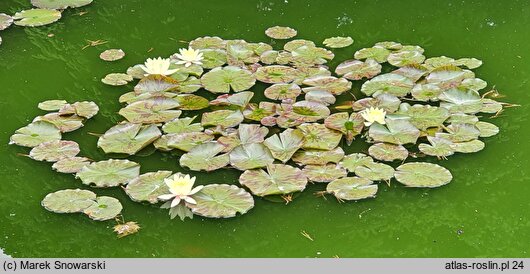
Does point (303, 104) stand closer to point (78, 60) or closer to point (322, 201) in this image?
point (322, 201)

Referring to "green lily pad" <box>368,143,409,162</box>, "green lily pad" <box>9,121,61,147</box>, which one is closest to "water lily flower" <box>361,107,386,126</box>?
"green lily pad" <box>368,143,409,162</box>

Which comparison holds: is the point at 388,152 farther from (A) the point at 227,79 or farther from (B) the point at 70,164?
(B) the point at 70,164

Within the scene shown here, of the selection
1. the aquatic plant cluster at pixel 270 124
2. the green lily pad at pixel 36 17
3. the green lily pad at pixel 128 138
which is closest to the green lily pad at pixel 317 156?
the aquatic plant cluster at pixel 270 124

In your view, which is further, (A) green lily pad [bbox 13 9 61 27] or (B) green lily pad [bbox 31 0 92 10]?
(B) green lily pad [bbox 31 0 92 10]

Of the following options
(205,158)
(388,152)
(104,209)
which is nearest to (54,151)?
(104,209)

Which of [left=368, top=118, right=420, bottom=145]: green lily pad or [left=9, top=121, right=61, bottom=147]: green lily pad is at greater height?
[left=368, top=118, right=420, bottom=145]: green lily pad

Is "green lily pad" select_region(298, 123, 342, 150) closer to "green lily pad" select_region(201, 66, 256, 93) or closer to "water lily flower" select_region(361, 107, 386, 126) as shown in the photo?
"water lily flower" select_region(361, 107, 386, 126)

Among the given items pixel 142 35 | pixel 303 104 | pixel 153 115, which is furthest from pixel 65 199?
pixel 142 35
